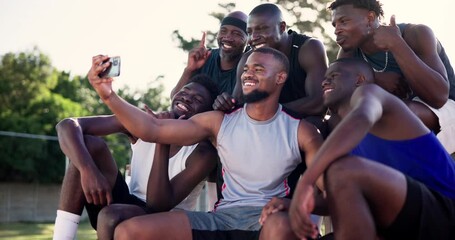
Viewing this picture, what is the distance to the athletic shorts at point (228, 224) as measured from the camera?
4.29 m

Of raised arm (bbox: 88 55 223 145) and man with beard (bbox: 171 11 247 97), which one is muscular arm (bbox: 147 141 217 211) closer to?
raised arm (bbox: 88 55 223 145)

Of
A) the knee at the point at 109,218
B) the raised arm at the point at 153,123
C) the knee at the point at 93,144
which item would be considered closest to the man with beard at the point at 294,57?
the raised arm at the point at 153,123

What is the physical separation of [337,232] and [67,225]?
2.17 metres

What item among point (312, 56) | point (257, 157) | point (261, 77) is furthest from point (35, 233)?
point (257, 157)

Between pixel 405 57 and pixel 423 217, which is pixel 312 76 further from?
pixel 423 217

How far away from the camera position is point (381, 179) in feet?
11.0

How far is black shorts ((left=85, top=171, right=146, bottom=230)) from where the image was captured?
16.3 ft

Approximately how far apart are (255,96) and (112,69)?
0.89 metres

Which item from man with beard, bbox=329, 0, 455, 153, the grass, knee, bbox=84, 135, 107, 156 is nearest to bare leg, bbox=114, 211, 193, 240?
knee, bbox=84, 135, 107, 156

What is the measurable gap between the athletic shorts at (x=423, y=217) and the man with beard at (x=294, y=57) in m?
1.67

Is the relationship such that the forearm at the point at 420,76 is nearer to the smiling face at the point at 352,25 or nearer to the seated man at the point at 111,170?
the smiling face at the point at 352,25

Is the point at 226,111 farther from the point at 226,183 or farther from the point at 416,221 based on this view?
the point at 416,221

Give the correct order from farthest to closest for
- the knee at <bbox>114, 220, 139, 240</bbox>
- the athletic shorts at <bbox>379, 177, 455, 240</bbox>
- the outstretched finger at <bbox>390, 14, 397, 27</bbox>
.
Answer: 1. the outstretched finger at <bbox>390, 14, 397, 27</bbox>
2. the knee at <bbox>114, 220, 139, 240</bbox>
3. the athletic shorts at <bbox>379, 177, 455, 240</bbox>

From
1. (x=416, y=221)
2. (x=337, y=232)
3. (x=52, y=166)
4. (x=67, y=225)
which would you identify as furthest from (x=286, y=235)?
(x=52, y=166)
